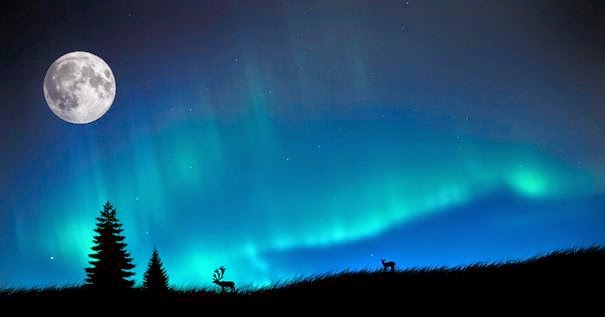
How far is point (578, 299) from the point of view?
923cm

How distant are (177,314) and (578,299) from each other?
862 cm

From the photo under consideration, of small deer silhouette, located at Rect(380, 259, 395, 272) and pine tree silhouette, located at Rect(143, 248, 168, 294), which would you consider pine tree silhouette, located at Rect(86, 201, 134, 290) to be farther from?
small deer silhouette, located at Rect(380, 259, 395, 272)

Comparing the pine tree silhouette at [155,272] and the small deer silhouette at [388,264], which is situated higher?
the pine tree silhouette at [155,272]

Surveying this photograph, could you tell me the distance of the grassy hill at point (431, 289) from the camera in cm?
982

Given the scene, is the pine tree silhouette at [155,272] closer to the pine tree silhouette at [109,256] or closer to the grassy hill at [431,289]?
the pine tree silhouette at [109,256]

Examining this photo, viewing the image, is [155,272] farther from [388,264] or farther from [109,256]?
[388,264]

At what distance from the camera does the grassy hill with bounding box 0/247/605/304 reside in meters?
9.82

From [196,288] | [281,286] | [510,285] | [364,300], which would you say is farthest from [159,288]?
[510,285]

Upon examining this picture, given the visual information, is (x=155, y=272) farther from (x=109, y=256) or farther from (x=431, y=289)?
(x=431, y=289)

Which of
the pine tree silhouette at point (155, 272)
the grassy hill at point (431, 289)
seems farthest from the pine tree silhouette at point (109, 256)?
the grassy hill at point (431, 289)

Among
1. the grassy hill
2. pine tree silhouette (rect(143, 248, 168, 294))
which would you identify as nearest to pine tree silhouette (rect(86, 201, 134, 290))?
pine tree silhouette (rect(143, 248, 168, 294))

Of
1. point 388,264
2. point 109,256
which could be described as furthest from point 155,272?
point 388,264

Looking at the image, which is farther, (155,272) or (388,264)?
(155,272)

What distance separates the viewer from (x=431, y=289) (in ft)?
35.3
